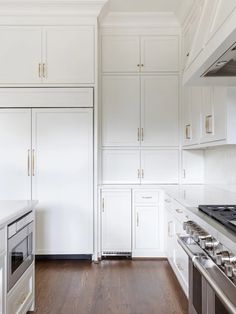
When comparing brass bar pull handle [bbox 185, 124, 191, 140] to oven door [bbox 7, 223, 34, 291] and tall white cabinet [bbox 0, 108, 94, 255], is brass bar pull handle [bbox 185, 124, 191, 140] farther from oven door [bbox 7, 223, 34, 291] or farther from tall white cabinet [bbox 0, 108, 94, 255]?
oven door [bbox 7, 223, 34, 291]

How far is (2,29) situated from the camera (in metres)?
3.49

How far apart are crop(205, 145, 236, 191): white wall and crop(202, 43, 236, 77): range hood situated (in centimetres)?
125

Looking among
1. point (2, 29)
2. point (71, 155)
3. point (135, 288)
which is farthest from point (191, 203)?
point (2, 29)

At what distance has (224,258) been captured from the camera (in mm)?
1268

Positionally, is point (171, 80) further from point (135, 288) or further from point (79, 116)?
point (135, 288)

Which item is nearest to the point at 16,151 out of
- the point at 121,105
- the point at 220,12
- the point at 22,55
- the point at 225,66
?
the point at 22,55

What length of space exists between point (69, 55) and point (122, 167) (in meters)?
1.48

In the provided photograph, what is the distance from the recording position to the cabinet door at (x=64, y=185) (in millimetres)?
3506

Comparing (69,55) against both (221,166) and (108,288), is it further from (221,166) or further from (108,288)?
(108,288)

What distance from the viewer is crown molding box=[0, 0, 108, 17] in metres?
3.35

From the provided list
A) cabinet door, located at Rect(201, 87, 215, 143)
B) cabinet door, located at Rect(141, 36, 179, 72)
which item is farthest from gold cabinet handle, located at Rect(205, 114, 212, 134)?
cabinet door, located at Rect(141, 36, 179, 72)

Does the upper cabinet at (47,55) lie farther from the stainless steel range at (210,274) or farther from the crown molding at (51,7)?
the stainless steel range at (210,274)

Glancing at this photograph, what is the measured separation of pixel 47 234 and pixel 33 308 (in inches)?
46.8

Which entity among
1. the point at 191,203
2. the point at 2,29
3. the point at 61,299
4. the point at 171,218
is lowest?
the point at 61,299
